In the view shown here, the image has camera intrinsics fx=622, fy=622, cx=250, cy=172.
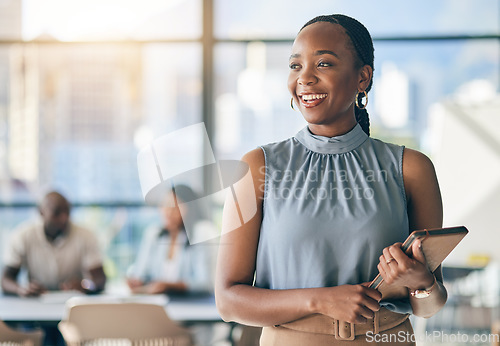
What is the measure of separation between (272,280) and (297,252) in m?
0.07

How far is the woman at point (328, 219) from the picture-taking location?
3.22 ft

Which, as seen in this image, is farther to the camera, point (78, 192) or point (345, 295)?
point (78, 192)

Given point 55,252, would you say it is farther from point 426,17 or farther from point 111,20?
point 426,17

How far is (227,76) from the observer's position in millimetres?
5062

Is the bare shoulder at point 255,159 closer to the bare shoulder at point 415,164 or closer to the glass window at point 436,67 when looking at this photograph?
the bare shoulder at point 415,164

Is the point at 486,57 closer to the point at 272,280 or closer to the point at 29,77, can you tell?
the point at 29,77

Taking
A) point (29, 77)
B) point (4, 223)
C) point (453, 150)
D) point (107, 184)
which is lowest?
point (4, 223)

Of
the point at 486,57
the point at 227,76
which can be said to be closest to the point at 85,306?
the point at 227,76

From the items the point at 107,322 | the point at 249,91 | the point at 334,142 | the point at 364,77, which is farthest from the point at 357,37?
the point at 249,91

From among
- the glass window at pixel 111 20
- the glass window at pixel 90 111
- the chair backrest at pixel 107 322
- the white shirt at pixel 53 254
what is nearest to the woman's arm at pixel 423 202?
the chair backrest at pixel 107 322

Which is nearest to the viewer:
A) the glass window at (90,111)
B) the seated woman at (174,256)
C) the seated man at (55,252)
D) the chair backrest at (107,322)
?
the chair backrest at (107,322)

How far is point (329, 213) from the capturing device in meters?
1.00

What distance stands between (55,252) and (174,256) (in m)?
0.75

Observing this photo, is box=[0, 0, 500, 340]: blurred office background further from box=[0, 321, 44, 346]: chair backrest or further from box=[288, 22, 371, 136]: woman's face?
box=[288, 22, 371, 136]: woman's face
